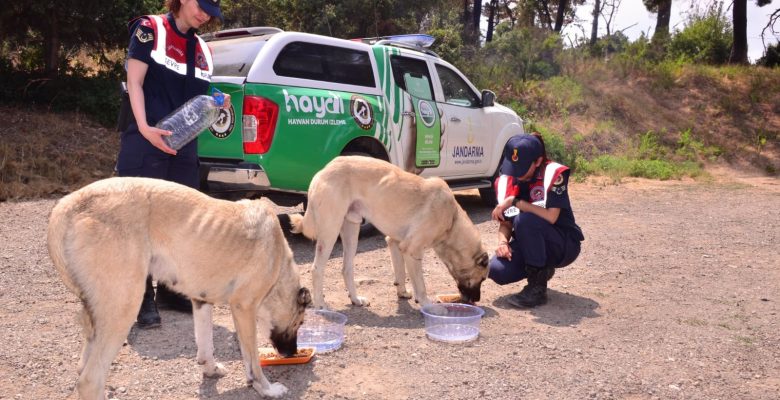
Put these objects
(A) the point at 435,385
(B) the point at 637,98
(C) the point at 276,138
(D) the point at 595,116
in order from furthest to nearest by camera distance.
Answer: (B) the point at 637,98, (D) the point at 595,116, (C) the point at 276,138, (A) the point at 435,385

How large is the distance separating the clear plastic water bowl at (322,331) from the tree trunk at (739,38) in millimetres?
23848

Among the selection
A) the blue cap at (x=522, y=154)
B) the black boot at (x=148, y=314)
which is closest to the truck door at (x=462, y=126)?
the blue cap at (x=522, y=154)

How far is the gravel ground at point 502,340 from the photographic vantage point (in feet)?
13.5

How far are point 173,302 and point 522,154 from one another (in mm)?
3105

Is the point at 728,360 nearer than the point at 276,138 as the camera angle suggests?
Yes

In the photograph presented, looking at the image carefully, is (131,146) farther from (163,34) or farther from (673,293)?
(673,293)

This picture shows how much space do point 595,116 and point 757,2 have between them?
9150 mm

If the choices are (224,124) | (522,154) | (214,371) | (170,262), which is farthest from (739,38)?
(170,262)

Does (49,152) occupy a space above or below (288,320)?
above

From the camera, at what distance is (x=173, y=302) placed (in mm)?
5312

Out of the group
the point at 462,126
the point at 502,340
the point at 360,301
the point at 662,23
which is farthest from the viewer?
the point at 662,23

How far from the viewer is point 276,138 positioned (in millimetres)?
6793

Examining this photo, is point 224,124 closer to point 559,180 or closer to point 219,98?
point 219,98

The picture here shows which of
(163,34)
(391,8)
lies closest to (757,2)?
(391,8)
